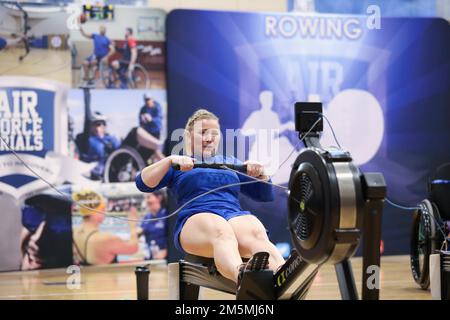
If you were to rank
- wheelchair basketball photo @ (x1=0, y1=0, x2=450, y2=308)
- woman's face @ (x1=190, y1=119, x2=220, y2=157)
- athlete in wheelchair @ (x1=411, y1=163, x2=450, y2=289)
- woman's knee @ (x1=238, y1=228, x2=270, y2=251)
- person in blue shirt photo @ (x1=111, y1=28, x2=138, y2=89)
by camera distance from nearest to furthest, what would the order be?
woman's knee @ (x1=238, y1=228, x2=270, y2=251) < woman's face @ (x1=190, y1=119, x2=220, y2=157) < athlete in wheelchair @ (x1=411, y1=163, x2=450, y2=289) < wheelchair basketball photo @ (x1=0, y1=0, x2=450, y2=308) < person in blue shirt photo @ (x1=111, y1=28, x2=138, y2=89)

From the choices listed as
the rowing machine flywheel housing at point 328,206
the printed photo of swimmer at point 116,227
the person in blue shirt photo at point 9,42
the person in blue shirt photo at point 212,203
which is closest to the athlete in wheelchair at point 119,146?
the printed photo of swimmer at point 116,227

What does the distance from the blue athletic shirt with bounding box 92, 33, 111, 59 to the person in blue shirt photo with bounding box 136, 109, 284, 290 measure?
2977mm

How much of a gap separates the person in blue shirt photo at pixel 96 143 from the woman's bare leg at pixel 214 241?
311 cm

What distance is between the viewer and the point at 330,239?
9.01ft

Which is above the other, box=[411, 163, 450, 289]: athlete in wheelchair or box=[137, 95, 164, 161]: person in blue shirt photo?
box=[137, 95, 164, 161]: person in blue shirt photo

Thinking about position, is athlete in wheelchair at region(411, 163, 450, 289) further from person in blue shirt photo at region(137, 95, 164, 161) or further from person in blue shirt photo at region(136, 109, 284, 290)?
person in blue shirt photo at region(137, 95, 164, 161)

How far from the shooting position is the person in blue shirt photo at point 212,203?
11.4ft

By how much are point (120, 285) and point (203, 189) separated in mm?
2215

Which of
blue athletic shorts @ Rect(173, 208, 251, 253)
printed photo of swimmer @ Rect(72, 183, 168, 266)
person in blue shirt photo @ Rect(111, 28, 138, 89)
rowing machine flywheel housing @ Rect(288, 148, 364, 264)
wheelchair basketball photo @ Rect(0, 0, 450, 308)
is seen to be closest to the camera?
rowing machine flywheel housing @ Rect(288, 148, 364, 264)

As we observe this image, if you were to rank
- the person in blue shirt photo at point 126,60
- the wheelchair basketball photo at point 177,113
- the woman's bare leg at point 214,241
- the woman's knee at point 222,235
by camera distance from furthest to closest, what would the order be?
the person in blue shirt photo at point 126,60
the wheelchair basketball photo at point 177,113
the woman's knee at point 222,235
the woman's bare leg at point 214,241

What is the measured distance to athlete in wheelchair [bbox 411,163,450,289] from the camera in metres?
5.20

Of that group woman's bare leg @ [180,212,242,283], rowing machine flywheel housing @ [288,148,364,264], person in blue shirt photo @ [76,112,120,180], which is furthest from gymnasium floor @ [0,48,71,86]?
rowing machine flywheel housing @ [288,148,364,264]

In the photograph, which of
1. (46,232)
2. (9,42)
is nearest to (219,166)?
(46,232)

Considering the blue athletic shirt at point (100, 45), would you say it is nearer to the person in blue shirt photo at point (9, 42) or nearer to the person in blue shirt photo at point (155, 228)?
the person in blue shirt photo at point (9, 42)
